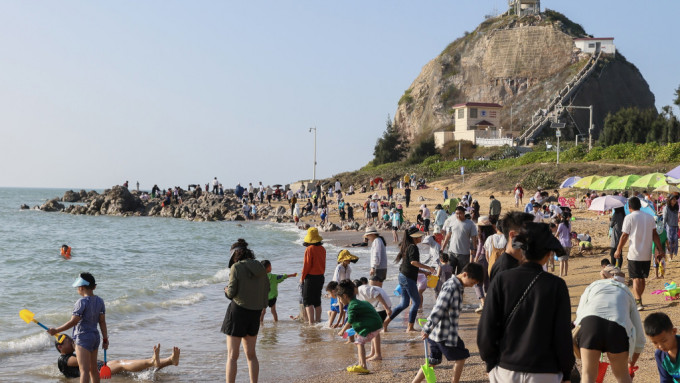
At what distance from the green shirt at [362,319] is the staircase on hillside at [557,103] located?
211 feet

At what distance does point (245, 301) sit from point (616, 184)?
21.9 m

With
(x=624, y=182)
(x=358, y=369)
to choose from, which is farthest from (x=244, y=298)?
(x=624, y=182)

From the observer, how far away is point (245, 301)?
701cm

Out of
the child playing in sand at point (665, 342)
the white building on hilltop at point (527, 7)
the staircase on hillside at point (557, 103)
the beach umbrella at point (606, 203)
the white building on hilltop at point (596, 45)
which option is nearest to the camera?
the child playing in sand at point (665, 342)

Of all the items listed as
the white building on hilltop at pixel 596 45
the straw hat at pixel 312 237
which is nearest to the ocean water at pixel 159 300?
the straw hat at pixel 312 237

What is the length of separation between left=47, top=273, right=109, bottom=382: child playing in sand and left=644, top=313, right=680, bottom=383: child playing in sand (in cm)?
505

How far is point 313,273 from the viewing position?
10836 millimetres

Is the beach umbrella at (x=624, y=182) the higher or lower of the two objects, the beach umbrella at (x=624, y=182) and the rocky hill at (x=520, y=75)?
the lower

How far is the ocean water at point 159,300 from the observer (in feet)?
30.6

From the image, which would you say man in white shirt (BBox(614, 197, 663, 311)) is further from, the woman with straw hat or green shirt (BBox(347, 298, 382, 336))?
the woman with straw hat

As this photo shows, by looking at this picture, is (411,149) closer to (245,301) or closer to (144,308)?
(144,308)

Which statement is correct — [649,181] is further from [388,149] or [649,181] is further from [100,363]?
[388,149]

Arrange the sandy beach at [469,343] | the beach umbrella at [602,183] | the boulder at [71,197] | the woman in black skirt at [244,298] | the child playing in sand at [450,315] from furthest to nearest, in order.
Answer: the boulder at [71,197] → the beach umbrella at [602,183] → the sandy beach at [469,343] → the woman in black skirt at [244,298] → the child playing in sand at [450,315]

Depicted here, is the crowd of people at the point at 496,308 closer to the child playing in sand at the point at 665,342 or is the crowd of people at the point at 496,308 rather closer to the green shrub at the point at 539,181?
the child playing in sand at the point at 665,342
